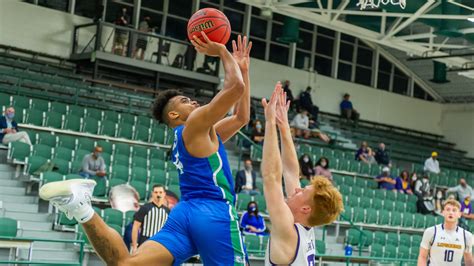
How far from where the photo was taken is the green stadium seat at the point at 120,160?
16.5 metres

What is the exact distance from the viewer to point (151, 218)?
34.0ft

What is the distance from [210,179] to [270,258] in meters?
0.91

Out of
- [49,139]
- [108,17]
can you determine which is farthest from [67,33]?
[49,139]

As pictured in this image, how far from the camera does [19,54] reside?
70.3 feet

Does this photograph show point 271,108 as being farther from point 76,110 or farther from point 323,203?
point 76,110

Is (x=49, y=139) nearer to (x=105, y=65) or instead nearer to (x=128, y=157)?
(x=128, y=157)

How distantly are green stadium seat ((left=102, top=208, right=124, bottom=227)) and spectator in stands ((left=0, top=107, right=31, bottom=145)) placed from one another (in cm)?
291

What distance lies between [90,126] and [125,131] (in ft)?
2.92

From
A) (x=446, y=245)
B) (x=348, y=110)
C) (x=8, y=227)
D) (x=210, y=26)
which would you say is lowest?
(x=8, y=227)

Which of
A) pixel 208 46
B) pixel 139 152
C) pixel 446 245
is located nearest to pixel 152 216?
pixel 446 245

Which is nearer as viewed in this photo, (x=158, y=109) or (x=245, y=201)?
(x=158, y=109)

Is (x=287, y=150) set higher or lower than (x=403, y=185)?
lower

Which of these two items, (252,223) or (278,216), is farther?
(252,223)

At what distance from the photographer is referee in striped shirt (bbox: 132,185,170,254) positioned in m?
10.3
